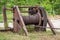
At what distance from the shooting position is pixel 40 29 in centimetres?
869

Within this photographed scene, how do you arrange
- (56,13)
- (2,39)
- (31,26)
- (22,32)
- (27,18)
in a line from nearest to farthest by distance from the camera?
1. (2,39)
2. (22,32)
3. (27,18)
4. (31,26)
5. (56,13)

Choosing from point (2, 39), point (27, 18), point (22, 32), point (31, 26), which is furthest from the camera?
point (31, 26)

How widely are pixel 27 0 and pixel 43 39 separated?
818cm

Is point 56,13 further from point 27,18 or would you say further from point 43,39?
point 43,39

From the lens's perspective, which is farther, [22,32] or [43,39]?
[22,32]

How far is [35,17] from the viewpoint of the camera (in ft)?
28.5

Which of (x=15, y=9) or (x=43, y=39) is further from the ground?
(x=15, y=9)

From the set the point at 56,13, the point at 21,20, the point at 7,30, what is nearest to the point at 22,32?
the point at 21,20

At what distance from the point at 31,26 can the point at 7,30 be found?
1.03 m

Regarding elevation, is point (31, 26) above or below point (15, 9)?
below

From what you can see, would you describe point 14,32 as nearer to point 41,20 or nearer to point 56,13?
point 41,20

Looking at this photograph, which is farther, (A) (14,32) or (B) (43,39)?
(A) (14,32)

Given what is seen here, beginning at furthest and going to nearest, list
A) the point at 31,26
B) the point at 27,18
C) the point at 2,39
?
the point at 31,26 < the point at 27,18 < the point at 2,39

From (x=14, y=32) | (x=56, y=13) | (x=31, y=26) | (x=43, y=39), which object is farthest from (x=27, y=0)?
(x=43, y=39)
